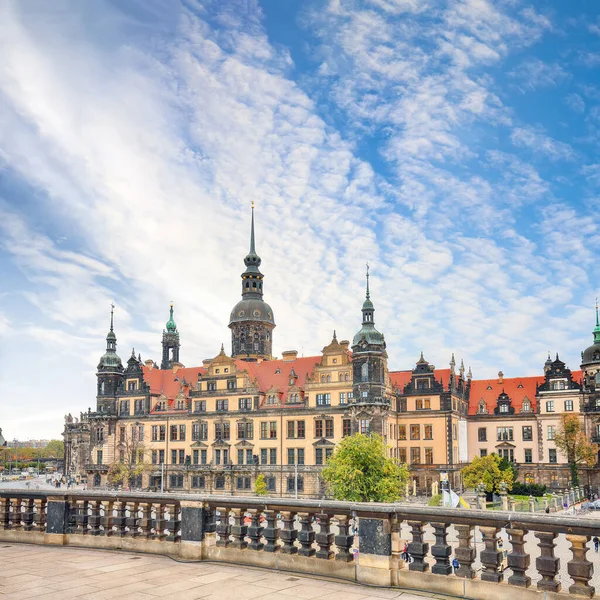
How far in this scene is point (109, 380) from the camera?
82812mm

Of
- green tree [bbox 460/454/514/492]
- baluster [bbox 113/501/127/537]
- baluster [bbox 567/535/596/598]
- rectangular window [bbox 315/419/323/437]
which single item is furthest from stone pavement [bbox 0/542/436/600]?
rectangular window [bbox 315/419/323/437]

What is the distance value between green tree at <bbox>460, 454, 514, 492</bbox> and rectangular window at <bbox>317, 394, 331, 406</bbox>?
1495 centimetres

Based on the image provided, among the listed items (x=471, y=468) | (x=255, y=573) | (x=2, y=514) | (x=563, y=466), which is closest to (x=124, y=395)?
(x=471, y=468)

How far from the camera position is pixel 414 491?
70125 mm

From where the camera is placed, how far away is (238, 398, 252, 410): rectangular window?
72.2 m

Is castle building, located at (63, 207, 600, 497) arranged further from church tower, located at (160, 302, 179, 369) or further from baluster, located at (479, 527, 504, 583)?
baluster, located at (479, 527, 504, 583)

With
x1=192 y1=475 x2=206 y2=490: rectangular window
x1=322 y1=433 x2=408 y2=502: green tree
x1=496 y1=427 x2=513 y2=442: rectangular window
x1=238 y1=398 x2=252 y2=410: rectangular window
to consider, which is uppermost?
x1=238 y1=398 x2=252 y2=410: rectangular window

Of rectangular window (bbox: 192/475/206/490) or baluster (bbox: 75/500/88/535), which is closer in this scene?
baluster (bbox: 75/500/88/535)

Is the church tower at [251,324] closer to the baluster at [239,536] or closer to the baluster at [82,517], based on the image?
the baluster at [82,517]

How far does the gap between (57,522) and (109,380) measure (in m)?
71.4

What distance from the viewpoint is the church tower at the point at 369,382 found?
2613 inches

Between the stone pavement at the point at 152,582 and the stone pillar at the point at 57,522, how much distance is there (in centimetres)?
161

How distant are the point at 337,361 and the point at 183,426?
19798 mm

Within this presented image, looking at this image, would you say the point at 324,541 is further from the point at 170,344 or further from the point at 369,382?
the point at 170,344
